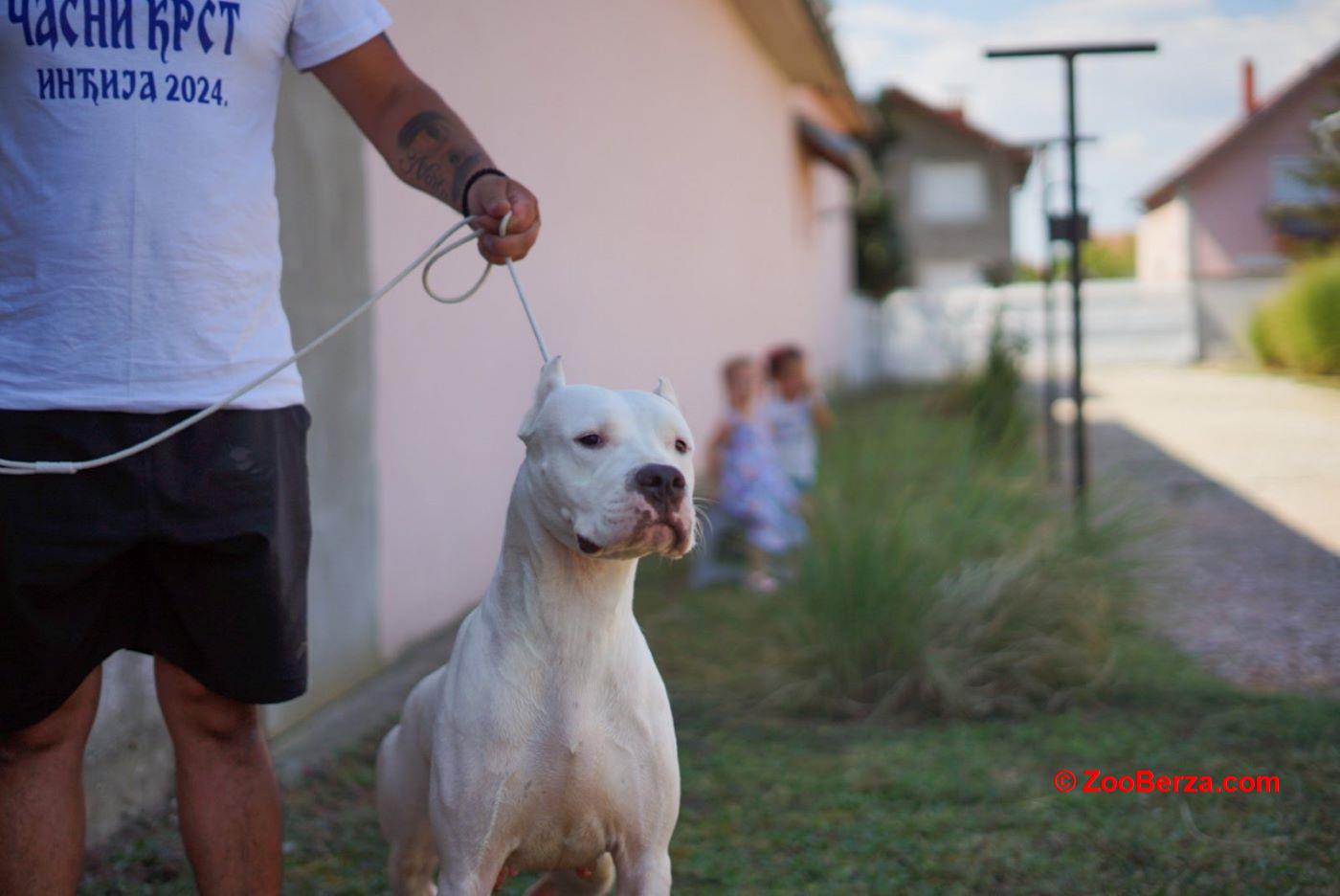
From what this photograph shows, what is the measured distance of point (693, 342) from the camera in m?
9.19

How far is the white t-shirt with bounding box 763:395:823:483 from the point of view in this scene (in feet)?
22.5

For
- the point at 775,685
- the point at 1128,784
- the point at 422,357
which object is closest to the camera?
the point at 1128,784

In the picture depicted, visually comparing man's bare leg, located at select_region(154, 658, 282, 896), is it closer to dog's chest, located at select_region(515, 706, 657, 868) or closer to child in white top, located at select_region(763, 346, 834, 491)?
dog's chest, located at select_region(515, 706, 657, 868)

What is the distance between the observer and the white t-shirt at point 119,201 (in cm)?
199

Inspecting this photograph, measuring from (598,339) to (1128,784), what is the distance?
149 inches

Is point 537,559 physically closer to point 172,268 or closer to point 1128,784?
point 172,268

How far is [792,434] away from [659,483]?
512cm

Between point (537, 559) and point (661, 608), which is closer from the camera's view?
point (537, 559)

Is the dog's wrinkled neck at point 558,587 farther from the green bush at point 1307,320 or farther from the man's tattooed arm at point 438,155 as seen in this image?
the green bush at point 1307,320

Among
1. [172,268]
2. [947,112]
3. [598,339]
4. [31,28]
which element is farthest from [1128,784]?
[947,112]

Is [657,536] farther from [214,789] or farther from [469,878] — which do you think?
[214,789]

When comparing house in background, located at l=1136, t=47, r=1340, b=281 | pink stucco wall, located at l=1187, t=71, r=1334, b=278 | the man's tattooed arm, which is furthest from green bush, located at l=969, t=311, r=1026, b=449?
pink stucco wall, located at l=1187, t=71, r=1334, b=278

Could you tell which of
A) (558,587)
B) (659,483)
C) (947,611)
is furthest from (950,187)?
(659,483)

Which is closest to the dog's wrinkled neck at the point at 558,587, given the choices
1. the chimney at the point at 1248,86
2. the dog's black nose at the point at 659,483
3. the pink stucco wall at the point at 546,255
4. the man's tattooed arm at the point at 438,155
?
the dog's black nose at the point at 659,483
